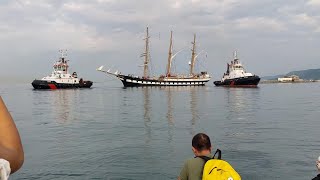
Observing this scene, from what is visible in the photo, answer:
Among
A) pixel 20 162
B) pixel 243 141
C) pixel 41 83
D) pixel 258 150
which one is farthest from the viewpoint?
pixel 41 83

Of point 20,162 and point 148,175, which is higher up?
point 20,162

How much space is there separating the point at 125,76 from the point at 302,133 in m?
107

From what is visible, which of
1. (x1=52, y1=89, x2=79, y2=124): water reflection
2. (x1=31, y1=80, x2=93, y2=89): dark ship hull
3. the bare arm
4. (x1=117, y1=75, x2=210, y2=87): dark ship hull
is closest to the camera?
the bare arm

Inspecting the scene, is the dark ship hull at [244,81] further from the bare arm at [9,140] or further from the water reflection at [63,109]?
the bare arm at [9,140]

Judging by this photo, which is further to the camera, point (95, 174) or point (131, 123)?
point (131, 123)

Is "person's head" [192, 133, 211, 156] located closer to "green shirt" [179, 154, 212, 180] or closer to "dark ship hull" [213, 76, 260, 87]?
"green shirt" [179, 154, 212, 180]

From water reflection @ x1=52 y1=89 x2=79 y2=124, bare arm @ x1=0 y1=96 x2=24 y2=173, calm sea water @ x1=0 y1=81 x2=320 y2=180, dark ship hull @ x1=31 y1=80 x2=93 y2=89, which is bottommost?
water reflection @ x1=52 y1=89 x2=79 y2=124

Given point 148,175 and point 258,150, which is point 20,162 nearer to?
point 148,175

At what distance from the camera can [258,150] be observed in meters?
19.3

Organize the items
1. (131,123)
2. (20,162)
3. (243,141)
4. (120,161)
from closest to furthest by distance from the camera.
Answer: (20,162) → (120,161) → (243,141) → (131,123)

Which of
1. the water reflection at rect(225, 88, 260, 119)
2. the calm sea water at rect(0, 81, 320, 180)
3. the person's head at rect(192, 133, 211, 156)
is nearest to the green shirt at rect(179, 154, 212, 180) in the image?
the person's head at rect(192, 133, 211, 156)

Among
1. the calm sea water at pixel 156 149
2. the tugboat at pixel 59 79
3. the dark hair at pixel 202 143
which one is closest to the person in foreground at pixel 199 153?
the dark hair at pixel 202 143

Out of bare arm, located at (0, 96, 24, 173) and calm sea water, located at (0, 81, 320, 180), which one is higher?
bare arm, located at (0, 96, 24, 173)

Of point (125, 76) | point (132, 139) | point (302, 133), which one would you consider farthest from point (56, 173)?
point (125, 76)
